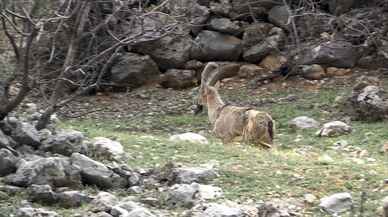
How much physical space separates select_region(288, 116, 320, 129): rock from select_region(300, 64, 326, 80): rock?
258 cm

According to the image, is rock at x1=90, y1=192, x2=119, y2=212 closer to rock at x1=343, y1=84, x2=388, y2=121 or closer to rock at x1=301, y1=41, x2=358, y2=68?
rock at x1=343, y1=84, x2=388, y2=121

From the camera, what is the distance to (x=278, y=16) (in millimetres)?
14219

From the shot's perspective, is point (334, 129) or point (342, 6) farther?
point (342, 6)

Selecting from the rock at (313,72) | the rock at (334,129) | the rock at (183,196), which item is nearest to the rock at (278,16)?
the rock at (313,72)

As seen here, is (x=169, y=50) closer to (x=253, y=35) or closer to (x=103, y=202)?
(x=253, y=35)

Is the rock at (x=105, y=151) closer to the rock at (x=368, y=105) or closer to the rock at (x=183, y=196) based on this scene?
the rock at (x=183, y=196)

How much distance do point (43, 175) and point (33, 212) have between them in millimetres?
553

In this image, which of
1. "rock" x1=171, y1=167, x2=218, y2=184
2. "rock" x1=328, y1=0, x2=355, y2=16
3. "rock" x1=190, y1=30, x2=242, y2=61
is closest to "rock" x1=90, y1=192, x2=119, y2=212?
"rock" x1=171, y1=167, x2=218, y2=184

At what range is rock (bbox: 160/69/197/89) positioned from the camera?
13.9m

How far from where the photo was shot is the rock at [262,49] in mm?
13961

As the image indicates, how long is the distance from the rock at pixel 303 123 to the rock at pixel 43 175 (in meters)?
5.48

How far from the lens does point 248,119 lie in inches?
332

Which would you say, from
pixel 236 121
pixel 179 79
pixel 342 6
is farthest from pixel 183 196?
pixel 342 6

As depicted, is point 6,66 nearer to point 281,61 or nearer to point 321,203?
point 281,61
